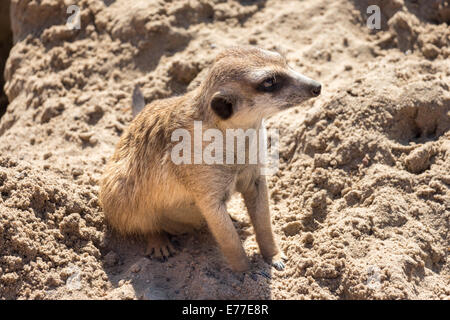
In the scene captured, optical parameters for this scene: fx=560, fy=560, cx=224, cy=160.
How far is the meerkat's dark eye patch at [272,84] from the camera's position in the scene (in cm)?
320

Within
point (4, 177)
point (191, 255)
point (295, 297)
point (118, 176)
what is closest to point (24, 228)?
point (4, 177)

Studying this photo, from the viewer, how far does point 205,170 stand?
332cm

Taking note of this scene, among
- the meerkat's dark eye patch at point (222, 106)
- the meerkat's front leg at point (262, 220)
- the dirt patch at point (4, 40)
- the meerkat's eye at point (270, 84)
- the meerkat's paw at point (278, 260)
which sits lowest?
the dirt patch at point (4, 40)

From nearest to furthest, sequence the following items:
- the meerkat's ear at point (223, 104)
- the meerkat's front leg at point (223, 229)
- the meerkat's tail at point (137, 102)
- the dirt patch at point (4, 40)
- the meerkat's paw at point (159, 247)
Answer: the meerkat's ear at point (223, 104) → the meerkat's front leg at point (223, 229) → the meerkat's paw at point (159, 247) → the meerkat's tail at point (137, 102) → the dirt patch at point (4, 40)

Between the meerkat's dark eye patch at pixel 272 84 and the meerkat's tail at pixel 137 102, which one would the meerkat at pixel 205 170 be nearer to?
the meerkat's dark eye patch at pixel 272 84

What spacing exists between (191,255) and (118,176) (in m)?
0.74

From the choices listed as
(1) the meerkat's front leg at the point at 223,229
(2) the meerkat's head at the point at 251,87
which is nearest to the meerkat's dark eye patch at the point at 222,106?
(2) the meerkat's head at the point at 251,87

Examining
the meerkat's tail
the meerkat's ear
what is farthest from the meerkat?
the meerkat's tail

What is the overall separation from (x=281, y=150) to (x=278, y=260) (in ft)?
3.41

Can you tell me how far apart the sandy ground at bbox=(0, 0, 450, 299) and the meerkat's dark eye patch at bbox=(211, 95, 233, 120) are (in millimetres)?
983

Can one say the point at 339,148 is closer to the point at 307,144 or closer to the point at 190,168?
the point at 307,144

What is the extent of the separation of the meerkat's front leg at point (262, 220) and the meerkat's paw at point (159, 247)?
0.61 meters

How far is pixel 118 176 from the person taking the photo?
12.6 ft

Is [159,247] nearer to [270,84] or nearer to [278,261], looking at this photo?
[278,261]
